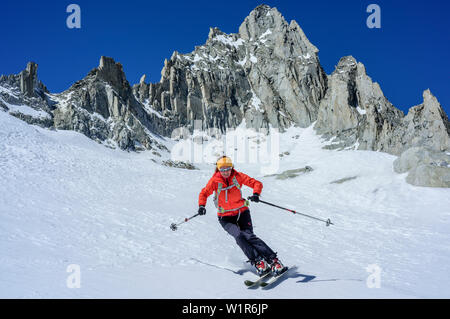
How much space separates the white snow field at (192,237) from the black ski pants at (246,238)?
0.52 metres

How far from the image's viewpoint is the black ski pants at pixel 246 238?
6168 mm

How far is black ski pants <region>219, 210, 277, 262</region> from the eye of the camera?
20.2ft

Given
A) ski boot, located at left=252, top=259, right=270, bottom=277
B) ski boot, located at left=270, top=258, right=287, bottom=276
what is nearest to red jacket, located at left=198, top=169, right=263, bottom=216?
ski boot, located at left=252, top=259, right=270, bottom=277

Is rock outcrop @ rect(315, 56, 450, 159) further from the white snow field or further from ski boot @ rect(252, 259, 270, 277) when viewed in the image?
ski boot @ rect(252, 259, 270, 277)

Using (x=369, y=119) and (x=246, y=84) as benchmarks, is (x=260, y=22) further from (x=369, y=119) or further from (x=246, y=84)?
(x=369, y=119)

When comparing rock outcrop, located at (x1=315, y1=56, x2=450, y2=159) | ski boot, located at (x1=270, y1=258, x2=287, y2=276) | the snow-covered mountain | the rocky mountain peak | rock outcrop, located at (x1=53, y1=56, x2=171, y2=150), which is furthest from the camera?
the rocky mountain peak

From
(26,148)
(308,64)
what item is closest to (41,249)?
(26,148)

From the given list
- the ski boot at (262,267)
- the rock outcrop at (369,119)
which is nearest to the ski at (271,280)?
the ski boot at (262,267)

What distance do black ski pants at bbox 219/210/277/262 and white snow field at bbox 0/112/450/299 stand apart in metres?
0.52

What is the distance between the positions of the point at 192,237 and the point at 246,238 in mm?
3796

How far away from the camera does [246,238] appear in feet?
21.1

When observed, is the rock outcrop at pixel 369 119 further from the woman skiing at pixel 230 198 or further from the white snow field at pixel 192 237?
→ the woman skiing at pixel 230 198
